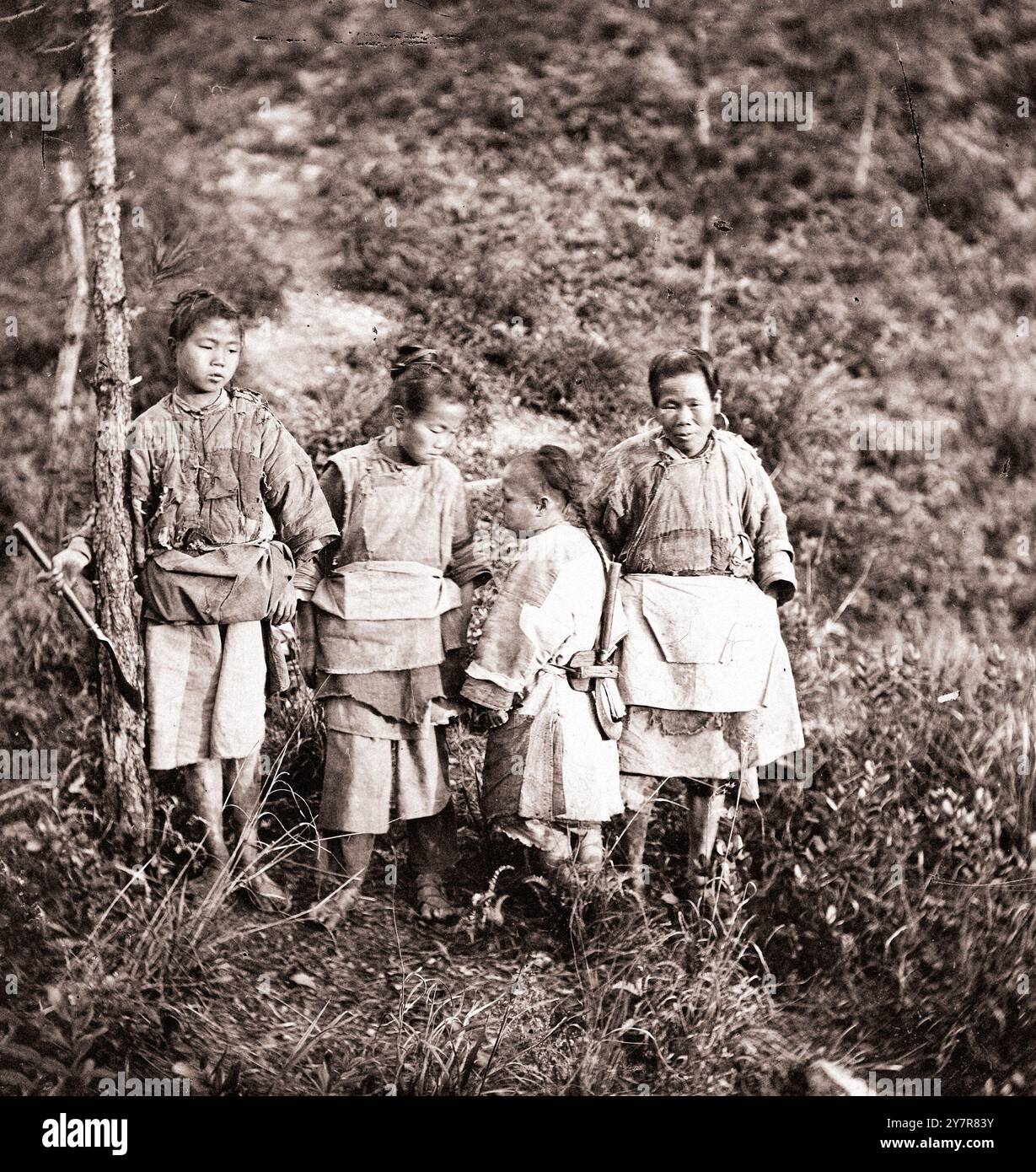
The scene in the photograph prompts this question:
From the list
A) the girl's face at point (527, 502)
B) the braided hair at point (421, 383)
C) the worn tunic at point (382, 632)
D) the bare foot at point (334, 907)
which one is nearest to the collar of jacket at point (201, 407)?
the worn tunic at point (382, 632)

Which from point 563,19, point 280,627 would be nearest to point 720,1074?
point 280,627

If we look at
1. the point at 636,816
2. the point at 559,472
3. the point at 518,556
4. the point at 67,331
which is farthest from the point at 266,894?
the point at 67,331

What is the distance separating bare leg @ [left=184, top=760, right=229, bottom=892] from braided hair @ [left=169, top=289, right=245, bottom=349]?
1423 mm

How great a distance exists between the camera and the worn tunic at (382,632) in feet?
14.1

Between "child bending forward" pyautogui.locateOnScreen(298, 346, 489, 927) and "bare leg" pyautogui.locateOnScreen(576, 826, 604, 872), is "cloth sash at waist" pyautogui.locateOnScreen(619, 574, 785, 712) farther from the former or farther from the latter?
"child bending forward" pyautogui.locateOnScreen(298, 346, 489, 927)

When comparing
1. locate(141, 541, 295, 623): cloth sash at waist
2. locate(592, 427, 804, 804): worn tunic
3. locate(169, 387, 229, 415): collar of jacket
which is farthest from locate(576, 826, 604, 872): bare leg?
locate(169, 387, 229, 415): collar of jacket

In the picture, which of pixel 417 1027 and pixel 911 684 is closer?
pixel 417 1027

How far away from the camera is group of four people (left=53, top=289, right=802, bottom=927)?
14.0ft

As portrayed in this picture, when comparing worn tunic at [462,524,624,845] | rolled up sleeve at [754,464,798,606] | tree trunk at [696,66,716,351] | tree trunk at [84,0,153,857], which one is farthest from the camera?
tree trunk at [696,66,716,351]

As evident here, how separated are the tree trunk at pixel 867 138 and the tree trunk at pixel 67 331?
2.73m

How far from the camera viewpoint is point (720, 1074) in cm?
430

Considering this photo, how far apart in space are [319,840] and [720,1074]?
5.05ft

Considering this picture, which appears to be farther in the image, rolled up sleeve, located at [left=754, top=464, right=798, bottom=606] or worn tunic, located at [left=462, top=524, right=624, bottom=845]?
rolled up sleeve, located at [left=754, top=464, right=798, bottom=606]
